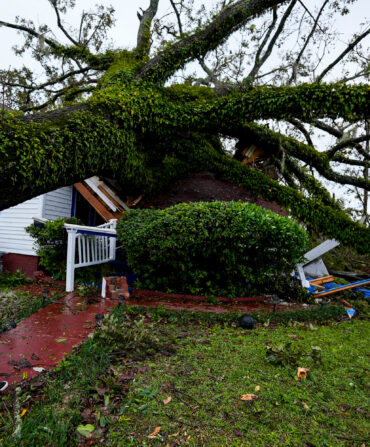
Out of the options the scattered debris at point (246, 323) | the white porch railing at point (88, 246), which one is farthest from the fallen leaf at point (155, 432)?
the white porch railing at point (88, 246)

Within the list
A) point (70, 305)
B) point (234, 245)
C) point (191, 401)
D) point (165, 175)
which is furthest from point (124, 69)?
point (191, 401)

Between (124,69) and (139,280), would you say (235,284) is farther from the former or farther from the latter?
(124,69)

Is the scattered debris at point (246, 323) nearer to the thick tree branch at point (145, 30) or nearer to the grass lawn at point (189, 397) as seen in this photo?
the grass lawn at point (189, 397)

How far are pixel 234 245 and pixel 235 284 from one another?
1224mm

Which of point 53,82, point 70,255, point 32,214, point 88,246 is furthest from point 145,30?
point 70,255

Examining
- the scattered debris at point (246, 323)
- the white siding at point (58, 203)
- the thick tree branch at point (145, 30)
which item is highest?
the thick tree branch at point (145, 30)

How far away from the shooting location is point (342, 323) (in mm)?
4977

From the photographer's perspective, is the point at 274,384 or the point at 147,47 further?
the point at 147,47

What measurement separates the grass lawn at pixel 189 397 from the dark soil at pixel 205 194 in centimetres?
607

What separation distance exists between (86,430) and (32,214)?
28.5ft

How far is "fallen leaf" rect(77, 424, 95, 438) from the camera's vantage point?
174 centimetres

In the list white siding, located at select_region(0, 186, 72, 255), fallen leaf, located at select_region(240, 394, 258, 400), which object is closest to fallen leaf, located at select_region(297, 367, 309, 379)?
fallen leaf, located at select_region(240, 394, 258, 400)

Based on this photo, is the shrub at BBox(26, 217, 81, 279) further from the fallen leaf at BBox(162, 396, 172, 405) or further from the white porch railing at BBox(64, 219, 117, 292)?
the fallen leaf at BBox(162, 396, 172, 405)

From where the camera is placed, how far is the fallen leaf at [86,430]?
174 cm
